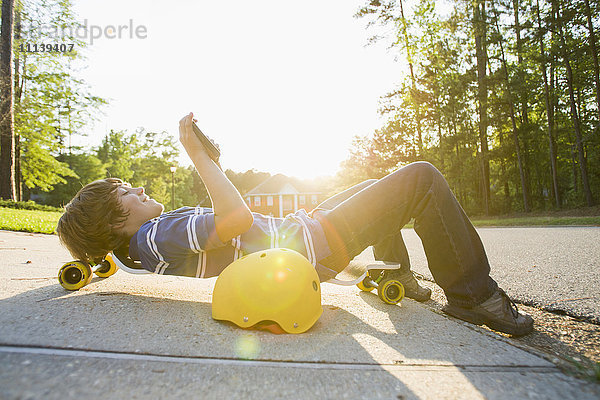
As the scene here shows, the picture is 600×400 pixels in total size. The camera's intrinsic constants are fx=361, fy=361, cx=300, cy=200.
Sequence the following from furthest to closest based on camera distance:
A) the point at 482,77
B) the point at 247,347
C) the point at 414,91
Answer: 1. the point at 482,77
2. the point at 414,91
3. the point at 247,347

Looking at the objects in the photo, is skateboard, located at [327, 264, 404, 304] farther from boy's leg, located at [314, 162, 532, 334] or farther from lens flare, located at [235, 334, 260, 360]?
lens flare, located at [235, 334, 260, 360]

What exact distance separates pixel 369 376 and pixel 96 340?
1128 mm

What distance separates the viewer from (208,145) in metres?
2.21

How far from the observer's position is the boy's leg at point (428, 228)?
2055 mm

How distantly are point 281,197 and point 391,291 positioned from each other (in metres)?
49.7

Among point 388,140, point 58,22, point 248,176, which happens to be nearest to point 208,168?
point 388,140

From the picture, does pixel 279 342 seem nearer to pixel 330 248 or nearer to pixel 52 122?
pixel 330 248

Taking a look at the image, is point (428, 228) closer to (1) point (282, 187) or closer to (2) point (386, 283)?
(2) point (386, 283)

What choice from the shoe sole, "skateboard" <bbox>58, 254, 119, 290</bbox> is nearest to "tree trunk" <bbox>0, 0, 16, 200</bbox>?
"skateboard" <bbox>58, 254, 119, 290</bbox>

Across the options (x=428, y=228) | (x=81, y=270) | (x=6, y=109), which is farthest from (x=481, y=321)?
(x=6, y=109)

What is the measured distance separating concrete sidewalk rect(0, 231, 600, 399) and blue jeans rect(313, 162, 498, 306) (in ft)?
0.89

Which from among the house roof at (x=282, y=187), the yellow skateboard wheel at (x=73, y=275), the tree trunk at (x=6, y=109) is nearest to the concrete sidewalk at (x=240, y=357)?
the yellow skateboard wheel at (x=73, y=275)

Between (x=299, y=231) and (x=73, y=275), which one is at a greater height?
(x=299, y=231)

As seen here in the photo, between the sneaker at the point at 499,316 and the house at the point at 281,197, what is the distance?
4899cm
